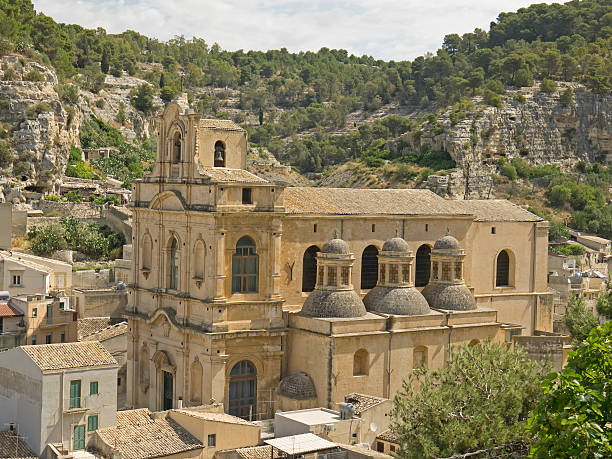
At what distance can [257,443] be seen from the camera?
30.4 m

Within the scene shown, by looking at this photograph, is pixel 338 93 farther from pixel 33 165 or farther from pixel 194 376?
Answer: pixel 194 376

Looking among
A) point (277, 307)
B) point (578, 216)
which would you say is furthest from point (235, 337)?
point (578, 216)

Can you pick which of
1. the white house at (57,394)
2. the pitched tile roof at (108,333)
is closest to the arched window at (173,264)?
the white house at (57,394)

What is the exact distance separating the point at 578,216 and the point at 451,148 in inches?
608

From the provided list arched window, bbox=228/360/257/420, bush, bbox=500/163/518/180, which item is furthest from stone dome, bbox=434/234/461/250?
bush, bbox=500/163/518/180

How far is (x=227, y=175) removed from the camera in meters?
36.0

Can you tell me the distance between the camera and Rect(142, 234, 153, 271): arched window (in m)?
38.4

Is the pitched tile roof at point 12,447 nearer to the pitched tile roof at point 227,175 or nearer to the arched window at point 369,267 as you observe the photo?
the pitched tile roof at point 227,175

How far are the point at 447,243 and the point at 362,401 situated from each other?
359 inches

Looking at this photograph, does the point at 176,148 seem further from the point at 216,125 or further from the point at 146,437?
the point at 146,437

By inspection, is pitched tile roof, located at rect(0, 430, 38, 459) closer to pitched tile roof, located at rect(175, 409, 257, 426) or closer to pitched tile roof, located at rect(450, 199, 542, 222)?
pitched tile roof, located at rect(175, 409, 257, 426)

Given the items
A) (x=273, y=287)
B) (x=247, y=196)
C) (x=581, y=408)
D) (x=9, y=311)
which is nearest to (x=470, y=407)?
(x=273, y=287)

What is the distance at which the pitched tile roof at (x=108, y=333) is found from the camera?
1690 inches

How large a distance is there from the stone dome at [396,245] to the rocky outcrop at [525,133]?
54875 millimetres
